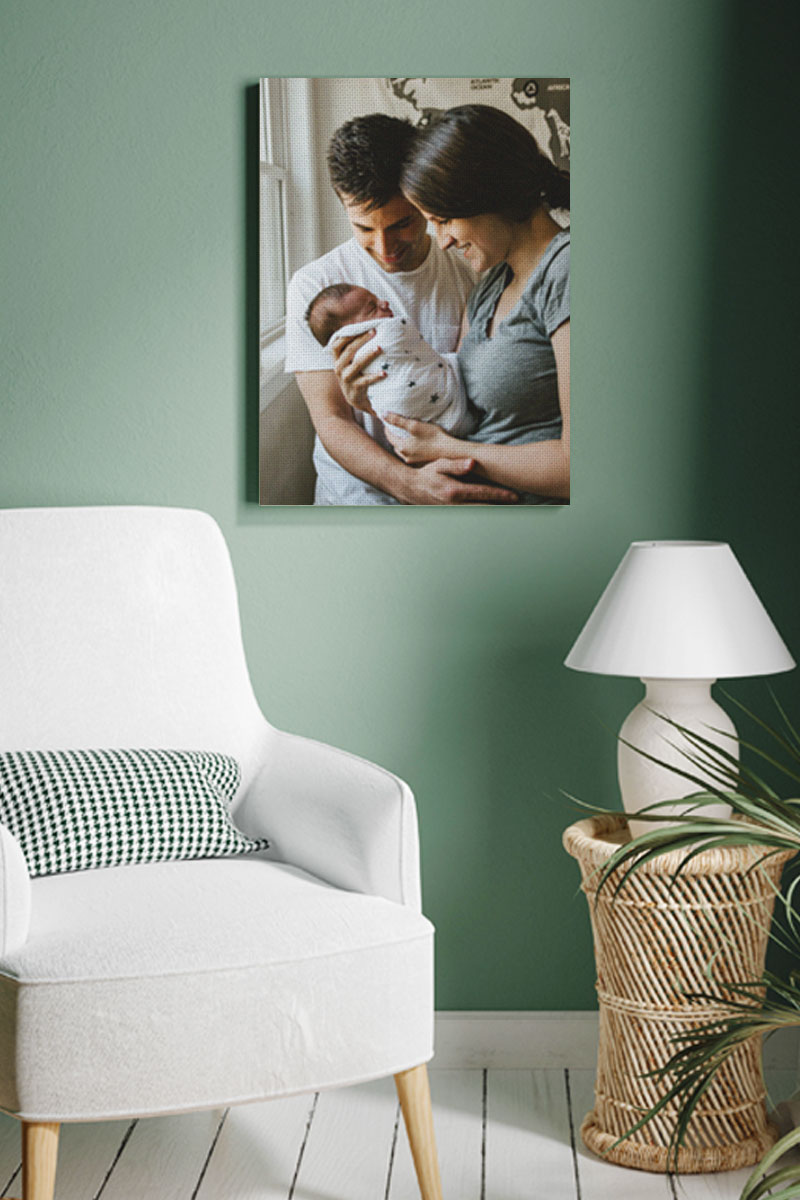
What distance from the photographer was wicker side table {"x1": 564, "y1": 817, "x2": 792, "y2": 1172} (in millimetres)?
1988

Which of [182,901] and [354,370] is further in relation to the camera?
[354,370]

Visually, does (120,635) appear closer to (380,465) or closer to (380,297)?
(380,465)

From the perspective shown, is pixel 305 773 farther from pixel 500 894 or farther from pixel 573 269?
pixel 573 269

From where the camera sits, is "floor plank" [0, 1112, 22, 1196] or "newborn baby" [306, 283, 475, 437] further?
"newborn baby" [306, 283, 475, 437]

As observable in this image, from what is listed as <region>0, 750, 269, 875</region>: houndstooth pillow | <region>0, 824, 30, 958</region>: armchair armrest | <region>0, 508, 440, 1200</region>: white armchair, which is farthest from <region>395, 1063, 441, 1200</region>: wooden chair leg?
<region>0, 824, 30, 958</region>: armchair armrest

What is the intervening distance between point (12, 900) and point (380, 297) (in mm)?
1330

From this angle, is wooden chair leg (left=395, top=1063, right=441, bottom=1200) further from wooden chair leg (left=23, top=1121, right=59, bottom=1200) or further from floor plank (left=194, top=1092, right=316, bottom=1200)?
wooden chair leg (left=23, top=1121, right=59, bottom=1200)

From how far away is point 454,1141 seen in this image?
215cm

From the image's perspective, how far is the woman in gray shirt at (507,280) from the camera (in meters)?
2.42

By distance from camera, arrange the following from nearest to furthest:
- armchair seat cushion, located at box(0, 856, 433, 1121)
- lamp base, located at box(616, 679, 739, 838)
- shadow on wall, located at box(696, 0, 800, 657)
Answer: armchair seat cushion, located at box(0, 856, 433, 1121), lamp base, located at box(616, 679, 739, 838), shadow on wall, located at box(696, 0, 800, 657)

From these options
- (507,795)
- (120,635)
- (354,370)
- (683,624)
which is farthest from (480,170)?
(507,795)

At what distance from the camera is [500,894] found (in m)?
2.51

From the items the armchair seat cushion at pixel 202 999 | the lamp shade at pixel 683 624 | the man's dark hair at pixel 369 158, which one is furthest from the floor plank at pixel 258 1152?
the man's dark hair at pixel 369 158

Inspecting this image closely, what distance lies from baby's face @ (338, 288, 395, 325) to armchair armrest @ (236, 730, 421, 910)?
0.82 meters
